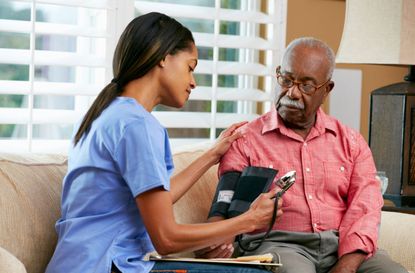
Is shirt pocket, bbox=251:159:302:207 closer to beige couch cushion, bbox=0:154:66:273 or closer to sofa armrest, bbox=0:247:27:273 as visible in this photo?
beige couch cushion, bbox=0:154:66:273

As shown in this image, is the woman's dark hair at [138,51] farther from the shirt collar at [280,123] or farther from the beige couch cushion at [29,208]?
the shirt collar at [280,123]

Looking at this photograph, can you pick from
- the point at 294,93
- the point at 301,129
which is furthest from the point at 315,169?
the point at 294,93

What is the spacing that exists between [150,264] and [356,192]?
86 centimetres

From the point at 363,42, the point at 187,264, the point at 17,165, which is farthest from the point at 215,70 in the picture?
the point at 187,264

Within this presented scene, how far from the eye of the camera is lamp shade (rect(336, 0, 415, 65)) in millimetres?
3154

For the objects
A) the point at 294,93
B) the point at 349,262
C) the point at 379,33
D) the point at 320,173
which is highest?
the point at 379,33

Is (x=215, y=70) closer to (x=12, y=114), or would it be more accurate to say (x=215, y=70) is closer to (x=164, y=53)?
(x=12, y=114)

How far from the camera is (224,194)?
2531mm

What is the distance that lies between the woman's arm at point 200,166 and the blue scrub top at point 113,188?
343 mm

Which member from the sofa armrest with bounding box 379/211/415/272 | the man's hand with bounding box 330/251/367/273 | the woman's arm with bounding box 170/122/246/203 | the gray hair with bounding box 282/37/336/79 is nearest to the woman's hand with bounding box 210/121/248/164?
the woman's arm with bounding box 170/122/246/203

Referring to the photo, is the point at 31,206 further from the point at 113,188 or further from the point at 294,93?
the point at 294,93

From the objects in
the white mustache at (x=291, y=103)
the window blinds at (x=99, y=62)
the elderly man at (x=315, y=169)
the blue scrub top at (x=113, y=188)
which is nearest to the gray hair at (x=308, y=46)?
the elderly man at (x=315, y=169)

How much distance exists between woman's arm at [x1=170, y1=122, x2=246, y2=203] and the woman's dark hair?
407mm

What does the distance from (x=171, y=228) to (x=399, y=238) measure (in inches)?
42.6
